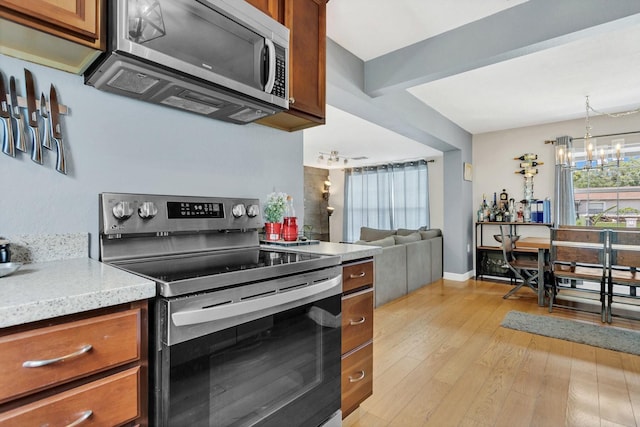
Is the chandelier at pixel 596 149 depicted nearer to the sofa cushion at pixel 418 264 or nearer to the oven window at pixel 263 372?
the sofa cushion at pixel 418 264

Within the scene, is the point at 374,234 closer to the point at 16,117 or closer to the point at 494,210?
the point at 494,210

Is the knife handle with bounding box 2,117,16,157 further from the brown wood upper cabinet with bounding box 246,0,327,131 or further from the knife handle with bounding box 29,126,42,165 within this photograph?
the brown wood upper cabinet with bounding box 246,0,327,131

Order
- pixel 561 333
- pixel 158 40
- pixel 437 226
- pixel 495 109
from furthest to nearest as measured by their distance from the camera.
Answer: pixel 437 226, pixel 495 109, pixel 561 333, pixel 158 40

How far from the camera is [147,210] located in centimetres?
140

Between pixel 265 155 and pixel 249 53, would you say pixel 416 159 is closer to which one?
pixel 265 155

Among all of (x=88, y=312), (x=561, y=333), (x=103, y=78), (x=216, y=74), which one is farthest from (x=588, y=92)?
(x=88, y=312)

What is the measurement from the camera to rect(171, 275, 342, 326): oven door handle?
91cm

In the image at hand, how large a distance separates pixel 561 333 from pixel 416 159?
15.9 ft

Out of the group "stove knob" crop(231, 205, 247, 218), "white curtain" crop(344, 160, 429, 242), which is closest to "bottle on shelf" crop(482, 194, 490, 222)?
"white curtain" crop(344, 160, 429, 242)

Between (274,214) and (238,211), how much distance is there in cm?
23

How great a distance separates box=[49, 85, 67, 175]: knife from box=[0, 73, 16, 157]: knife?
0.12 metres

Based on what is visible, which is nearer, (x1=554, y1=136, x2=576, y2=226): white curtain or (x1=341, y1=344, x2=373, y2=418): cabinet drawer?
(x1=341, y1=344, x2=373, y2=418): cabinet drawer

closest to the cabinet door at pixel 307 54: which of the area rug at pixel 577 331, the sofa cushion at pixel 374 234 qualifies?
the area rug at pixel 577 331

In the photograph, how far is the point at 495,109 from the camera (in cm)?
424
